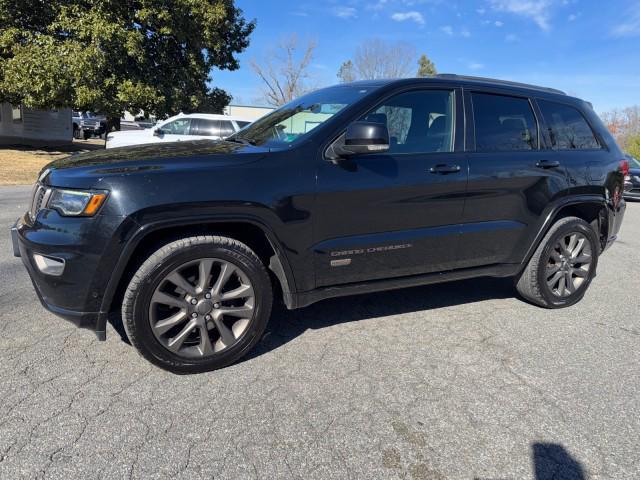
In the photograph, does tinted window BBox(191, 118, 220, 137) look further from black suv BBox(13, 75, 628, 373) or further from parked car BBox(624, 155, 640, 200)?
parked car BBox(624, 155, 640, 200)

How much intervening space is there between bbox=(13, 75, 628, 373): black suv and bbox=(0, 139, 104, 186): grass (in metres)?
10.6

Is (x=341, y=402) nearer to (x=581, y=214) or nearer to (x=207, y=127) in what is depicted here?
(x=581, y=214)

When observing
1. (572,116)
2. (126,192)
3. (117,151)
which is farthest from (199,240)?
(572,116)

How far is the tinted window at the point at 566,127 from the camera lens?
13.4 ft

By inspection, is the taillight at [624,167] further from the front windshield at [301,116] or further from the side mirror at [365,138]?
the side mirror at [365,138]

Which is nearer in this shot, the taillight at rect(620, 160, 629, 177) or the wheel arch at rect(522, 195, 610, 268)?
the wheel arch at rect(522, 195, 610, 268)

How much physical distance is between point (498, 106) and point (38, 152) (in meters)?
20.4

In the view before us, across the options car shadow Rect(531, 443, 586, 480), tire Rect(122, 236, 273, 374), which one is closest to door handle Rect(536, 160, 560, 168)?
car shadow Rect(531, 443, 586, 480)

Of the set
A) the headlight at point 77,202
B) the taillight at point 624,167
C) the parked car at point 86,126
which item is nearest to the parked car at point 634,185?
the taillight at point 624,167

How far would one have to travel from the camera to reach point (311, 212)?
2.97 m

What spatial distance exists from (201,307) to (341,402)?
1.01 meters

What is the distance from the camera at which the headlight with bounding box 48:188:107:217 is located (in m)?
2.55

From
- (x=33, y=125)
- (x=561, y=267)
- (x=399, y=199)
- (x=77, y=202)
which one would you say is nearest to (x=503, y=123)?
(x=399, y=199)

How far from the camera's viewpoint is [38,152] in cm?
1923
